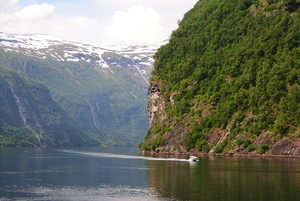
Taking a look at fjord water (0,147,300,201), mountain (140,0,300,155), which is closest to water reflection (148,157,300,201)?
fjord water (0,147,300,201)

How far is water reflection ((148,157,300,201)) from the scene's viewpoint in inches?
2862

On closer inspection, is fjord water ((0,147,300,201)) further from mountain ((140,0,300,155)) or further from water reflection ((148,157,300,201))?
mountain ((140,0,300,155))

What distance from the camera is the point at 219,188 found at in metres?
79.8

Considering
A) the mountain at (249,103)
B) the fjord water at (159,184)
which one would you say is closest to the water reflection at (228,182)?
the fjord water at (159,184)

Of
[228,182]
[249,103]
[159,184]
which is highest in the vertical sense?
[249,103]

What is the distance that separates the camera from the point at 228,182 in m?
86.5

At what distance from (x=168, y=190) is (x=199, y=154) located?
304ft

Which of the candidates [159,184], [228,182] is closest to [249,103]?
[228,182]

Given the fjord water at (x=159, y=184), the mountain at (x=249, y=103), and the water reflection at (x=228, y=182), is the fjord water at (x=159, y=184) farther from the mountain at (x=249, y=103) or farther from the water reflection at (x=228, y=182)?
the mountain at (x=249, y=103)

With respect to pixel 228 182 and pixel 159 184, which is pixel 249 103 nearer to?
pixel 228 182

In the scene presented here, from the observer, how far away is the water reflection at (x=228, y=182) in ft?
238

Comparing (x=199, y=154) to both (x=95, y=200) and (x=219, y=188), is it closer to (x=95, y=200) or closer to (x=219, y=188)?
(x=219, y=188)

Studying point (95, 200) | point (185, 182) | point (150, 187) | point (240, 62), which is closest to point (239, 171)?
point (185, 182)

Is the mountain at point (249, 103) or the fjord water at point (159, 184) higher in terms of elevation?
the mountain at point (249, 103)
